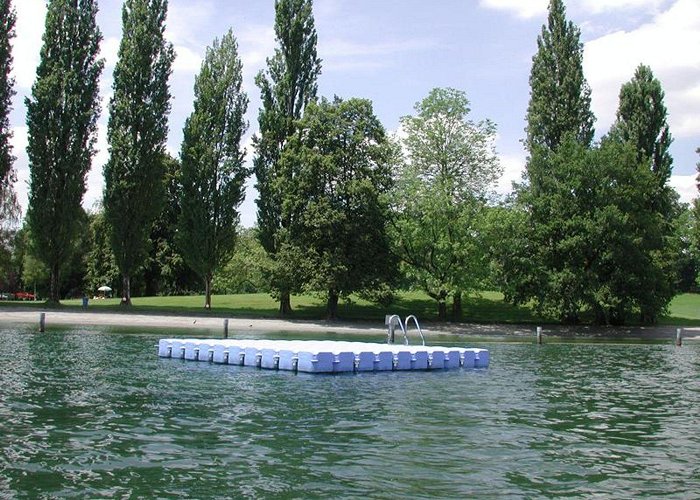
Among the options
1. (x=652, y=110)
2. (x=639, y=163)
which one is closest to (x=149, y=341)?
(x=639, y=163)

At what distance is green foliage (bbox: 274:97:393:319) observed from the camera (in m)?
64.2

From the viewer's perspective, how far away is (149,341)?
43.2 m

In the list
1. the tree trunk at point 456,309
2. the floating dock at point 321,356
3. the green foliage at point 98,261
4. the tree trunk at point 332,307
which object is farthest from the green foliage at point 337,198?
the green foliage at point 98,261

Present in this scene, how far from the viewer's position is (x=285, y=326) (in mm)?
58250

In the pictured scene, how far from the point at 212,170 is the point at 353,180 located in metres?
15.4

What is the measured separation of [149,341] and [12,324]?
14.3 meters

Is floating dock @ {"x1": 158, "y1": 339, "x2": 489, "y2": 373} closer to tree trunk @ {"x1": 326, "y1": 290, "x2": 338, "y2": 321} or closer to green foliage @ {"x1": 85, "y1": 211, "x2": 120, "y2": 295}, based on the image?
tree trunk @ {"x1": 326, "y1": 290, "x2": 338, "y2": 321}

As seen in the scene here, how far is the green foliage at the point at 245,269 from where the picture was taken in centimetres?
6879

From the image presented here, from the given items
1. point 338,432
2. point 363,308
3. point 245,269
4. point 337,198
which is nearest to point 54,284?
point 337,198

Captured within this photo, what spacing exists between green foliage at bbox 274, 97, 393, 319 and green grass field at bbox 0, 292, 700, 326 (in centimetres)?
637

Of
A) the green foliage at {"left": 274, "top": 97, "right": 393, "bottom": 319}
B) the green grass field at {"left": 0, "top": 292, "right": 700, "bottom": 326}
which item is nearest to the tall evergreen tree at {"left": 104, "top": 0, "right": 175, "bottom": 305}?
the green grass field at {"left": 0, "top": 292, "right": 700, "bottom": 326}

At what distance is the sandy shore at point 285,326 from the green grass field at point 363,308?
447 centimetres

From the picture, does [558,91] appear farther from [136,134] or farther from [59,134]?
[59,134]

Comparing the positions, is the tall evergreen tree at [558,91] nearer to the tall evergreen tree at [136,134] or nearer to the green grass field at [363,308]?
the green grass field at [363,308]
